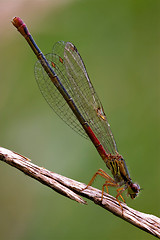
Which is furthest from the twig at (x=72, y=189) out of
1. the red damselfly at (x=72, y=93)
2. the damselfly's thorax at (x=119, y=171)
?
the red damselfly at (x=72, y=93)

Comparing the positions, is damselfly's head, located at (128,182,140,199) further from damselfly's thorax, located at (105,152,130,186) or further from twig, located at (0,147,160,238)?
twig, located at (0,147,160,238)

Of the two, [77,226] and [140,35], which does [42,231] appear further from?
[140,35]

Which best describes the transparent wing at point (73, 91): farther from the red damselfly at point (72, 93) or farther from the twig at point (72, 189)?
→ the twig at point (72, 189)

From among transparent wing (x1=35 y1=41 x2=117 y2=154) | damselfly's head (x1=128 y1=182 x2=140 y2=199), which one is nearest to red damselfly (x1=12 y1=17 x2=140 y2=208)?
transparent wing (x1=35 y1=41 x2=117 y2=154)

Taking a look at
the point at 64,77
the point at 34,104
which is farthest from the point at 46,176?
the point at 34,104

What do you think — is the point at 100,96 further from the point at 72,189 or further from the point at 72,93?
the point at 72,189

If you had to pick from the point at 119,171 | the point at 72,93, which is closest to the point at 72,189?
the point at 119,171

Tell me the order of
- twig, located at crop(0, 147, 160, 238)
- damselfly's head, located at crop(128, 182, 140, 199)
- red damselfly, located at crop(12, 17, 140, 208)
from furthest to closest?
red damselfly, located at crop(12, 17, 140, 208) → damselfly's head, located at crop(128, 182, 140, 199) → twig, located at crop(0, 147, 160, 238)
